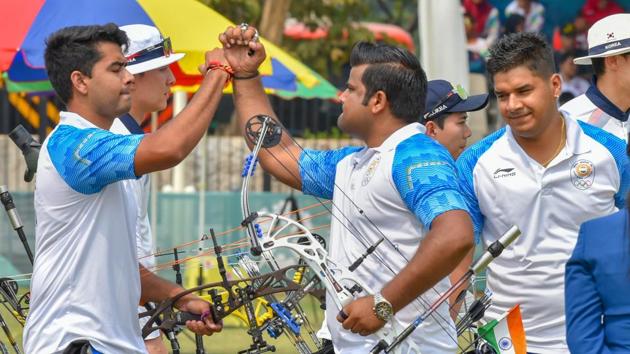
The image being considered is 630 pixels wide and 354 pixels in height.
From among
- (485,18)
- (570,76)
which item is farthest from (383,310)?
(485,18)

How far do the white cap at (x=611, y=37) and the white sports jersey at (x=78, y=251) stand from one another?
264 cm

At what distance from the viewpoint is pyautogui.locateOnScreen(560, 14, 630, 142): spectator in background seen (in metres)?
6.54

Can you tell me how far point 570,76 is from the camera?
15.7 metres

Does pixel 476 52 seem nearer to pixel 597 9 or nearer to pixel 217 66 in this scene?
pixel 597 9

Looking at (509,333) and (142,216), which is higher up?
(142,216)

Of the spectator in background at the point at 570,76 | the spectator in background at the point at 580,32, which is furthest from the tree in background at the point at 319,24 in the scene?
the spectator in background at the point at 570,76

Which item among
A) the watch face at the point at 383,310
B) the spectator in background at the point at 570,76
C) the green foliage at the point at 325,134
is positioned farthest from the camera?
the green foliage at the point at 325,134

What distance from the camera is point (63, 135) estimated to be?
4980 mm

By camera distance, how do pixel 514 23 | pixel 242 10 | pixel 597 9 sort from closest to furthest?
pixel 514 23, pixel 597 9, pixel 242 10

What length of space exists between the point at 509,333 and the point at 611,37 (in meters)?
2.13

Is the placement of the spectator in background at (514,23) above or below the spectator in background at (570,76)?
above

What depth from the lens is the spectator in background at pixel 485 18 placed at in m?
16.8

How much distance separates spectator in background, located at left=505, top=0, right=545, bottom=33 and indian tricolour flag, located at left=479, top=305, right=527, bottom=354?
11730 millimetres

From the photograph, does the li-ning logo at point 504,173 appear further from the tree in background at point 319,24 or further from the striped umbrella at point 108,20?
the tree in background at point 319,24
